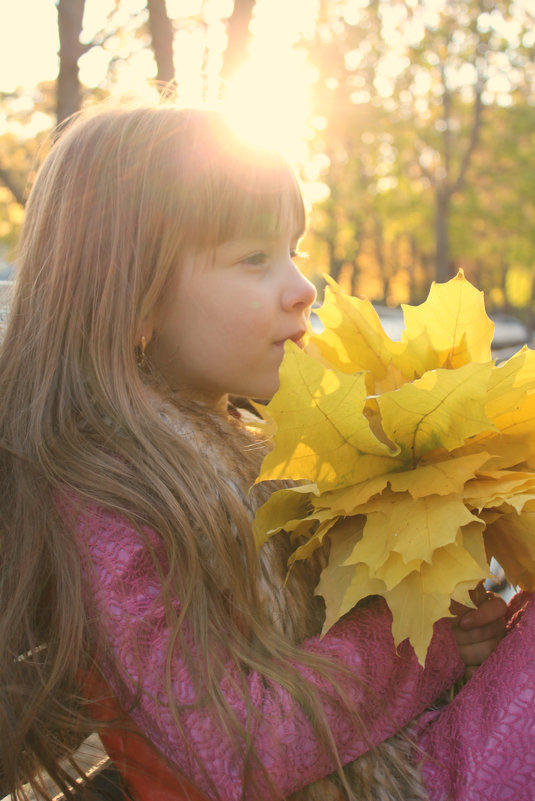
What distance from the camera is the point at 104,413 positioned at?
142 cm

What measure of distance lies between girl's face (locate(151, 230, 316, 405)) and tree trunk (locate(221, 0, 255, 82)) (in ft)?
6.66

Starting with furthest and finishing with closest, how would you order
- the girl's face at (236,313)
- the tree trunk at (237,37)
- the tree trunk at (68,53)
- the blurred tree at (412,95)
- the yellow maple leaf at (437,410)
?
the blurred tree at (412,95)
the tree trunk at (68,53)
the tree trunk at (237,37)
the girl's face at (236,313)
the yellow maple leaf at (437,410)

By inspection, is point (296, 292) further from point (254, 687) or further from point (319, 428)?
point (254, 687)

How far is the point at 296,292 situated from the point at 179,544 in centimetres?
61

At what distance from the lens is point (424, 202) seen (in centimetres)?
1862

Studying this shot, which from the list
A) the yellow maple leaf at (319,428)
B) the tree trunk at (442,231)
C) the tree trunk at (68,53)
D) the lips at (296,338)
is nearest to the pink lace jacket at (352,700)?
the yellow maple leaf at (319,428)

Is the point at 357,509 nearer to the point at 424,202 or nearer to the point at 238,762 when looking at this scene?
the point at 238,762

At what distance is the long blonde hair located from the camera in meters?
1.24

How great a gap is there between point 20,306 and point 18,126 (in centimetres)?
717

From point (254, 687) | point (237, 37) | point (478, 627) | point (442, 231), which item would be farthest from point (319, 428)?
point (442, 231)

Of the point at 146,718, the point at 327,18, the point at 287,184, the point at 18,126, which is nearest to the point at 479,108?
the point at 327,18

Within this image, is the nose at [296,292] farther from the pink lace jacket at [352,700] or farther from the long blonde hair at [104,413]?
the pink lace jacket at [352,700]

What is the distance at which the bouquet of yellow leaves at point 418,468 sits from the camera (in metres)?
1.06

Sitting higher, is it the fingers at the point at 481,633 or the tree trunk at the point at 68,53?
the tree trunk at the point at 68,53
